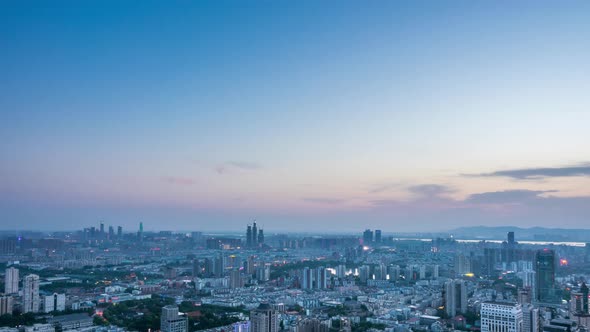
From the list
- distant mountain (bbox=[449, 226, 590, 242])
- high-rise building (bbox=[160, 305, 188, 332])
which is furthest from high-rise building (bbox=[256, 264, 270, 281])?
distant mountain (bbox=[449, 226, 590, 242])

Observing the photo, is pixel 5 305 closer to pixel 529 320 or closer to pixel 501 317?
pixel 501 317

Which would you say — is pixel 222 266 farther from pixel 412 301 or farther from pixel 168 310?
pixel 168 310

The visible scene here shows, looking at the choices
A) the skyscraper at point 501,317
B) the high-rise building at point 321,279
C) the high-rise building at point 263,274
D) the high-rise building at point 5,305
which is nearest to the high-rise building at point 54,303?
the high-rise building at point 5,305

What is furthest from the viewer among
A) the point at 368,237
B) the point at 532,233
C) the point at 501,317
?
the point at 532,233

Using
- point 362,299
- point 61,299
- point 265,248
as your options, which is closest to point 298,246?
point 265,248

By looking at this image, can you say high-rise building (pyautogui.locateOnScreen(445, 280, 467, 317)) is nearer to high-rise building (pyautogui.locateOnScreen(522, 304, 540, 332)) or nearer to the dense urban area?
the dense urban area

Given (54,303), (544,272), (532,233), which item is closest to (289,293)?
(54,303)

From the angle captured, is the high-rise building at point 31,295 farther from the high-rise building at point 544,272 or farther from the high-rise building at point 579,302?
the high-rise building at point 544,272
